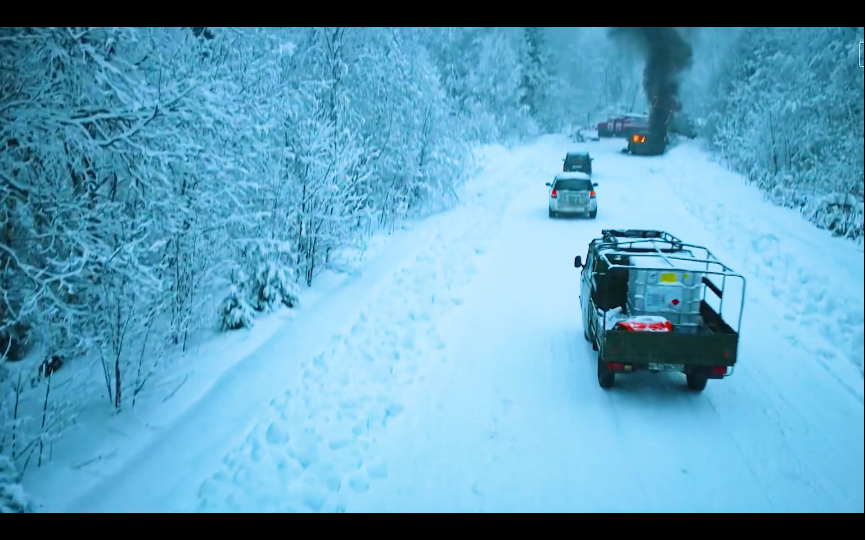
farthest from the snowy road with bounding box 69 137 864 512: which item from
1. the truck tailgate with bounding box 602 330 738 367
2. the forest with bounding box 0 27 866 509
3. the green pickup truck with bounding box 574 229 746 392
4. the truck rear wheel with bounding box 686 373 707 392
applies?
the forest with bounding box 0 27 866 509

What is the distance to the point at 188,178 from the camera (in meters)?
7.82

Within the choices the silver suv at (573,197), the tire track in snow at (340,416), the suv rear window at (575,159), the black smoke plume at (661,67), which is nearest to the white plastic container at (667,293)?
the tire track in snow at (340,416)

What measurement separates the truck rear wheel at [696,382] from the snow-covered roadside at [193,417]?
5340 millimetres

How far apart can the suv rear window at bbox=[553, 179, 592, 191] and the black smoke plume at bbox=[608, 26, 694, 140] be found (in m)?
9.70

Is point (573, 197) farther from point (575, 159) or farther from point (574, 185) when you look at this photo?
point (575, 159)

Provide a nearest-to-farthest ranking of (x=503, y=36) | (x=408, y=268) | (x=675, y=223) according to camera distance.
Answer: (x=408, y=268)
(x=675, y=223)
(x=503, y=36)

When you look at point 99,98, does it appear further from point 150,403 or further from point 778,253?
point 778,253

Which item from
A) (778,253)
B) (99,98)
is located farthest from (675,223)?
(99,98)

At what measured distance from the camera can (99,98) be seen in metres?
6.49

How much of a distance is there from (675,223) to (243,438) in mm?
17144

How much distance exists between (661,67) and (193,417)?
3983cm

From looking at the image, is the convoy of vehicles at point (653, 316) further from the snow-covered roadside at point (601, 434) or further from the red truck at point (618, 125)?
the red truck at point (618, 125)

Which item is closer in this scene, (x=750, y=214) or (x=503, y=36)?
(x=750, y=214)
